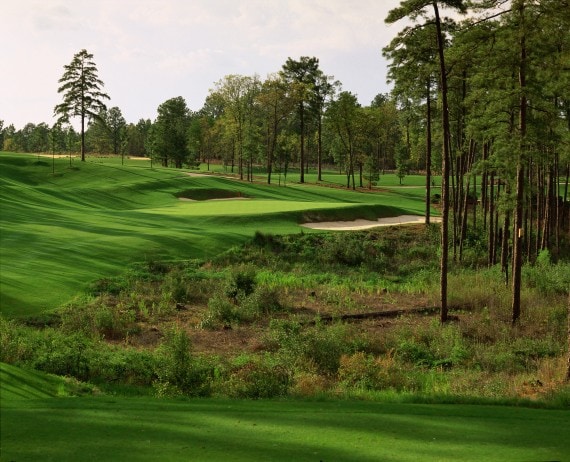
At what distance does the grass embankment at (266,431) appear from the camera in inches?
295

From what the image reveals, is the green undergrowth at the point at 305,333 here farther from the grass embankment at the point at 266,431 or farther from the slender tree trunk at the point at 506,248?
the grass embankment at the point at 266,431

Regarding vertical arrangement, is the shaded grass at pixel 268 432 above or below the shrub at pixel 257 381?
above

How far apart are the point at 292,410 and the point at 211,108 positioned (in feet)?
647

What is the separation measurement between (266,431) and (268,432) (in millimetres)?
57

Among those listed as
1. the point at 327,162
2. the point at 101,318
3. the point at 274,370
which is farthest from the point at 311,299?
the point at 327,162

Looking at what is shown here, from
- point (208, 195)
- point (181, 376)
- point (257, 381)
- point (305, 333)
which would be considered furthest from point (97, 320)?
point (208, 195)

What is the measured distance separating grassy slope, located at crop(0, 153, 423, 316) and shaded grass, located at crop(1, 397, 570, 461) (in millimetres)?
13693

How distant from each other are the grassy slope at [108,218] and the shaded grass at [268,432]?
1369cm

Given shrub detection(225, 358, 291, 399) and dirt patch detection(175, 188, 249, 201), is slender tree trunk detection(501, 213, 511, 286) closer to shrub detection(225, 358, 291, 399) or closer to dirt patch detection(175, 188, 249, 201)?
shrub detection(225, 358, 291, 399)

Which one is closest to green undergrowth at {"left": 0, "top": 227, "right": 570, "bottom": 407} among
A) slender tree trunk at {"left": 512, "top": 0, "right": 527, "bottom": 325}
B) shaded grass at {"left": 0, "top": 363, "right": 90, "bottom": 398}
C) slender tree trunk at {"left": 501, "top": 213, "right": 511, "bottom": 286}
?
slender tree trunk at {"left": 512, "top": 0, "right": 527, "bottom": 325}

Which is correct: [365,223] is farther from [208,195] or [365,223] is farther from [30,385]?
[30,385]

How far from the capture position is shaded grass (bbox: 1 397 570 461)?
748cm

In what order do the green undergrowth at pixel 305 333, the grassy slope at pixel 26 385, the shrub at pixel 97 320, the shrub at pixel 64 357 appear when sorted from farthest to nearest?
the shrub at pixel 97 320
the shrub at pixel 64 357
the green undergrowth at pixel 305 333
the grassy slope at pixel 26 385

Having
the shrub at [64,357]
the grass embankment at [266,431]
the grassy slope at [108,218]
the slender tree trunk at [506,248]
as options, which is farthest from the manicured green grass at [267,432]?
the slender tree trunk at [506,248]
